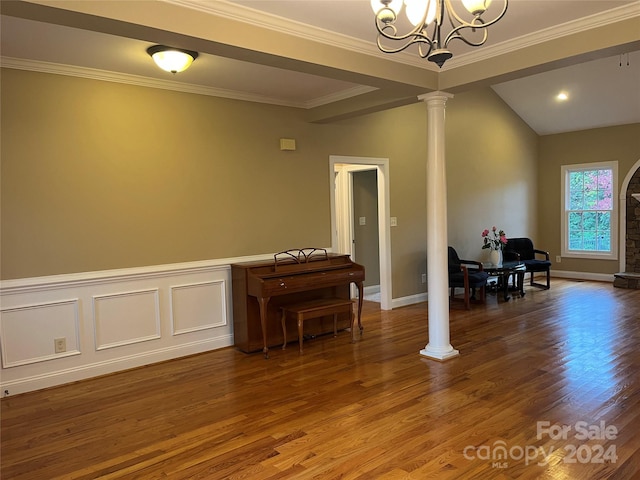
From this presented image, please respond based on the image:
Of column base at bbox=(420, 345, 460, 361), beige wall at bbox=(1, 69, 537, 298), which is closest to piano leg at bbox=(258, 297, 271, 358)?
beige wall at bbox=(1, 69, 537, 298)

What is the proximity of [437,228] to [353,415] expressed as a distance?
185 centimetres

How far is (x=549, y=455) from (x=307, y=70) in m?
2.84

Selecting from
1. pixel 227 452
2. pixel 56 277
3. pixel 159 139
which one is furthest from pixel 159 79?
pixel 227 452

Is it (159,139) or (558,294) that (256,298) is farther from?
(558,294)

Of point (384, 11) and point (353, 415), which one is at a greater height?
point (384, 11)

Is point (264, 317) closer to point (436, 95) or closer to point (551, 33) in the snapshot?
point (436, 95)

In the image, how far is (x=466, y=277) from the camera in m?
6.35

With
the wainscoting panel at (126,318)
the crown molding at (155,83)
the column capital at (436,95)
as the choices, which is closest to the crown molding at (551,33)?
the column capital at (436,95)

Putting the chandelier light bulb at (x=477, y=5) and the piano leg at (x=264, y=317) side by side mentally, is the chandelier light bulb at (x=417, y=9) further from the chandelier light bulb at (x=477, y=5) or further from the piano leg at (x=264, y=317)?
the piano leg at (x=264, y=317)

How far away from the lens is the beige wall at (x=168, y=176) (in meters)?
3.87

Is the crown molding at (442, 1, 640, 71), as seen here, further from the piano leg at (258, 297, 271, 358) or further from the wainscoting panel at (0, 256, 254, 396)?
the wainscoting panel at (0, 256, 254, 396)

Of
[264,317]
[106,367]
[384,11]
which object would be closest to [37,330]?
[106,367]

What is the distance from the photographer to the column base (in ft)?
14.3

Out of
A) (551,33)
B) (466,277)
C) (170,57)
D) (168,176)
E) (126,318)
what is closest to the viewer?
(551,33)
